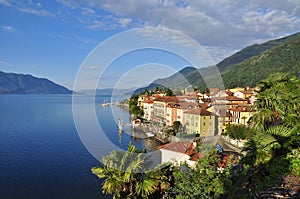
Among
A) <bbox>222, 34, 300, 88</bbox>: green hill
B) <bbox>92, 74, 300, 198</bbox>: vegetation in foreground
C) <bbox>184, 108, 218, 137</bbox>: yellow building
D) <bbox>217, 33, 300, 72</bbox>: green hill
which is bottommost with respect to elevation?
<bbox>184, 108, 218, 137</bbox>: yellow building

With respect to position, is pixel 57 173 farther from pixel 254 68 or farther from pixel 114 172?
pixel 254 68

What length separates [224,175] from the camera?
3369 mm

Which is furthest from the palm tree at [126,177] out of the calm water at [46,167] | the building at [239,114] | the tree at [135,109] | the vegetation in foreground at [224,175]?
the tree at [135,109]

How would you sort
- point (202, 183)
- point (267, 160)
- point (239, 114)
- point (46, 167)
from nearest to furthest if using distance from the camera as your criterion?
point (202, 183), point (267, 160), point (46, 167), point (239, 114)

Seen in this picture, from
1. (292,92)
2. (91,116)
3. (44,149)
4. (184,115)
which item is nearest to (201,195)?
(91,116)

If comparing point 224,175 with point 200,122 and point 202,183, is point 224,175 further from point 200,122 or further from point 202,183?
point 200,122

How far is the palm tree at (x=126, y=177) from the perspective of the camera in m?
4.48

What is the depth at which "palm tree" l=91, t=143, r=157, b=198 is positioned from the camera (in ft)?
14.7

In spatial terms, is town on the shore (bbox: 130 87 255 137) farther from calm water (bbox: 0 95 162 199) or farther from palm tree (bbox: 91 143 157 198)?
palm tree (bbox: 91 143 157 198)

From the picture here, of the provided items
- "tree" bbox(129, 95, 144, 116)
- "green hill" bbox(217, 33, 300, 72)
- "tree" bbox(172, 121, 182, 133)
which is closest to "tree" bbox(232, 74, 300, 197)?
"tree" bbox(172, 121, 182, 133)

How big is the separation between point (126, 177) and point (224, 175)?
6.24 ft

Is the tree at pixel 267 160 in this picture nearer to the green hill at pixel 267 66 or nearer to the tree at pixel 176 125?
the tree at pixel 176 125

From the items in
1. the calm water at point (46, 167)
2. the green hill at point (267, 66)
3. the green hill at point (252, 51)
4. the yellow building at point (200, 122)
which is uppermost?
the green hill at point (252, 51)

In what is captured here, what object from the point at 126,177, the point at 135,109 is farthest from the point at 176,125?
the point at 126,177
